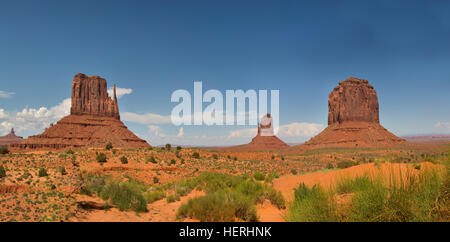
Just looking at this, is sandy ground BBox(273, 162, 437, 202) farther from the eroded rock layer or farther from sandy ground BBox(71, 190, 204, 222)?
the eroded rock layer

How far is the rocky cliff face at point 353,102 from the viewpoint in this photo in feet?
391

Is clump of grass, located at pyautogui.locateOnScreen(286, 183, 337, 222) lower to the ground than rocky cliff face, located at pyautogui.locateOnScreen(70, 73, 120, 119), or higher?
lower

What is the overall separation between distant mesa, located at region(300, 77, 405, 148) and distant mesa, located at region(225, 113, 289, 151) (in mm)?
27057

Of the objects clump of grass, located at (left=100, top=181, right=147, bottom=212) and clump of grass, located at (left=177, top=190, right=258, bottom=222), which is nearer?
clump of grass, located at (left=177, top=190, right=258, bottom=222)

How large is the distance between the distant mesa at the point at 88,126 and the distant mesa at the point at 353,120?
77.4m

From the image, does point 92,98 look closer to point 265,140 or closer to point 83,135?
point 83,135

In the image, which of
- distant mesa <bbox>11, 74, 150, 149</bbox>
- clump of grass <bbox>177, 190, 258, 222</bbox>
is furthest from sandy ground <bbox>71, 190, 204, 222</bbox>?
distant mesa <bbox>11, 74, 150, 149</bbox>

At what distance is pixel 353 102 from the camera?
119688 mm

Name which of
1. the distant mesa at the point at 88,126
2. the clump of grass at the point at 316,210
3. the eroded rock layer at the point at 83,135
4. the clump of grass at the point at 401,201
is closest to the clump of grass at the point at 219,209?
the clump of grass at the point at 316,210

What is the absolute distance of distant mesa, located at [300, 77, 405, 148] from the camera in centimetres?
10125

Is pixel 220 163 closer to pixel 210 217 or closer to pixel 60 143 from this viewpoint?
pixel 210 217

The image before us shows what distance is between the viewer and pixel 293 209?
6.74 metres

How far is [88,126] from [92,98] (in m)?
21.2

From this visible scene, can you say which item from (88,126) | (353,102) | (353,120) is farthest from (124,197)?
(353,102)
